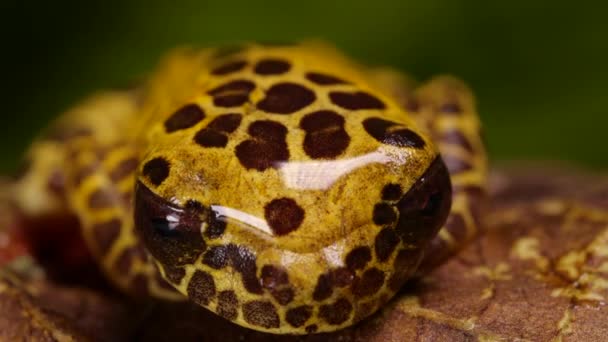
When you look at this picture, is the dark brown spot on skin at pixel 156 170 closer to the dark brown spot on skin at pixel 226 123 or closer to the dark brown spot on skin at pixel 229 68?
the dark brown spot on skin at pixel 226 123

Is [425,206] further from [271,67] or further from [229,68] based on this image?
[229,68]

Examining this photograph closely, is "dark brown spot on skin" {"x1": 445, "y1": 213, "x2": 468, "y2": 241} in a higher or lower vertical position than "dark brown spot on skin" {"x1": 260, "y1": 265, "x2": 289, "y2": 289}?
lower

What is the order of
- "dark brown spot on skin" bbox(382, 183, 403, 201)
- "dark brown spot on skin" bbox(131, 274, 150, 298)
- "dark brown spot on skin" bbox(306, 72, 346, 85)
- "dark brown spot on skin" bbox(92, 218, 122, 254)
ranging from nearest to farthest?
"dark brown spot on skin" bbox(382, 183, 403, 201)
"dark brown spot on skin" bbox(306, 72, 346, 85)
"dark brown spot on skin" bbox(131, 274, 150, 298)
"dark brown spot on skin" bbox(92, 218, 122, 254)

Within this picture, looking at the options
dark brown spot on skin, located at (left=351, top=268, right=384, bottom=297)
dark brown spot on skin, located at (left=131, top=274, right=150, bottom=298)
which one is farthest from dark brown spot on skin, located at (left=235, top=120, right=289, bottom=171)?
dark brown spot on skin, located at (left=131, top=274, right=150, bottom=298)

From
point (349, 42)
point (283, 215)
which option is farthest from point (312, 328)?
point (349, 42)

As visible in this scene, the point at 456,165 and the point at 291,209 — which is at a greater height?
the point at 291,209

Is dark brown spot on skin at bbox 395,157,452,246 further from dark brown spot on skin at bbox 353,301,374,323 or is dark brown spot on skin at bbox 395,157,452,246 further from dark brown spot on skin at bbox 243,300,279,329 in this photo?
dark brown spot on skin at bbox 243,300,279,329

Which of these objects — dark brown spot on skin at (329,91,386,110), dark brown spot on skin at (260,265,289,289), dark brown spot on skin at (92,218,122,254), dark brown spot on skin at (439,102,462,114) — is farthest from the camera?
dark brown spot on skin at (439,102,462,114)
